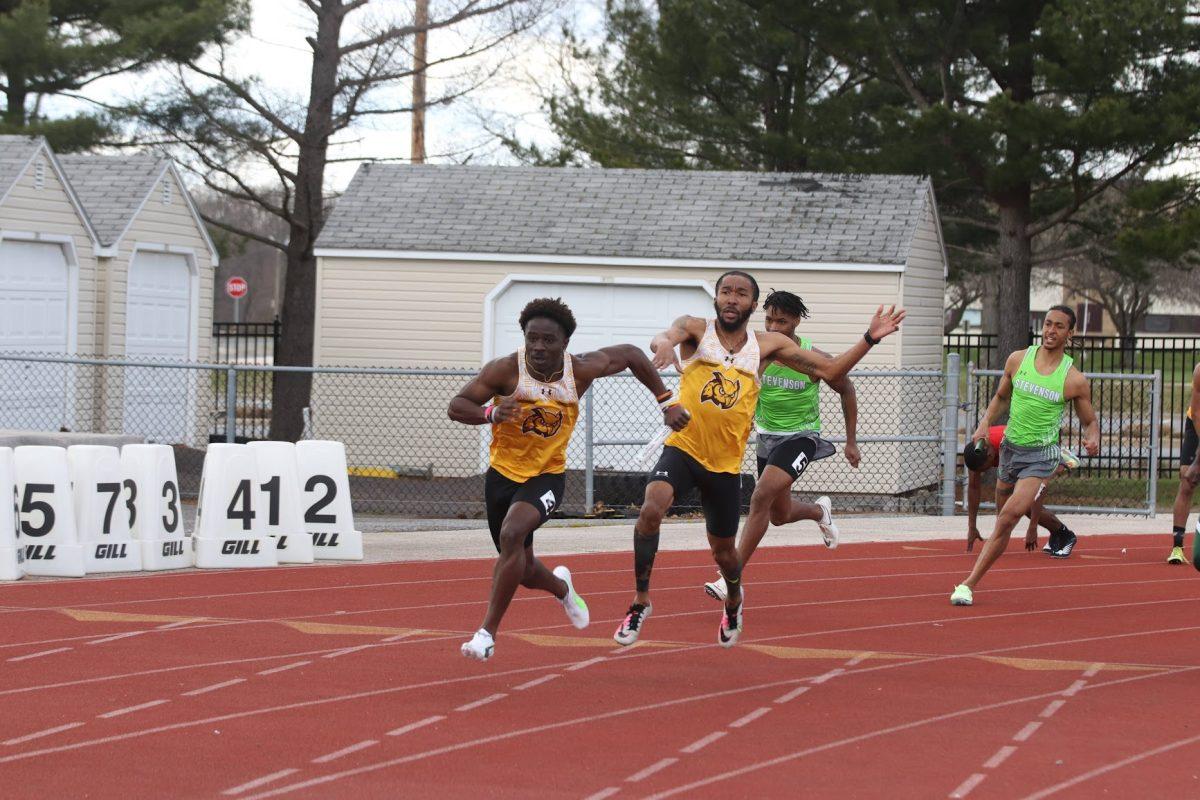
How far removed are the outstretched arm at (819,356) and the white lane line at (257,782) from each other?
398cm

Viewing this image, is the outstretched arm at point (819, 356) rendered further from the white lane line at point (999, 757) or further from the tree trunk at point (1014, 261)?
the tree trunk at point (1014, 261)

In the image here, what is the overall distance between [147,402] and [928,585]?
14838 millimetres

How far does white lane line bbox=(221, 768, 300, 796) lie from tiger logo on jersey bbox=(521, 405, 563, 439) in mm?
2471

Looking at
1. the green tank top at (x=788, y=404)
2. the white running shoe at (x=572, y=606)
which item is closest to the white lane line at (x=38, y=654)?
the white running shoe at (x=572, y=606)

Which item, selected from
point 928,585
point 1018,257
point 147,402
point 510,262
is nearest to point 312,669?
point 928,585

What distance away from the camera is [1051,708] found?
774 cm

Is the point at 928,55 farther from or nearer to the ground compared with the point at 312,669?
farther from the ground

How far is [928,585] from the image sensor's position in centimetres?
1234

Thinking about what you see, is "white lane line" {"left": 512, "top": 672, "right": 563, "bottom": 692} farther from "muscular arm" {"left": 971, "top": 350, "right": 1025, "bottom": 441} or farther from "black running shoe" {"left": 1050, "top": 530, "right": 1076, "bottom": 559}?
"black running shoe" {"left": 1050, "top": 530, "right": 1076, "bottom": 559}

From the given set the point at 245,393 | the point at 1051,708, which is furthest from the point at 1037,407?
the point at 245,393

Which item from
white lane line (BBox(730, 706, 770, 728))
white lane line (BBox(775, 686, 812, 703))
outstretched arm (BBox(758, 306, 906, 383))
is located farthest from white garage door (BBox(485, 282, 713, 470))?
white lane line (BBox(730, 706, 770, 728))

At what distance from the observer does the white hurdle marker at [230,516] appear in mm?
12570

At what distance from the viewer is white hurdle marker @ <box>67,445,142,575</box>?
11984mm

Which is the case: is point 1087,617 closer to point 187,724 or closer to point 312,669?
point 312,669
